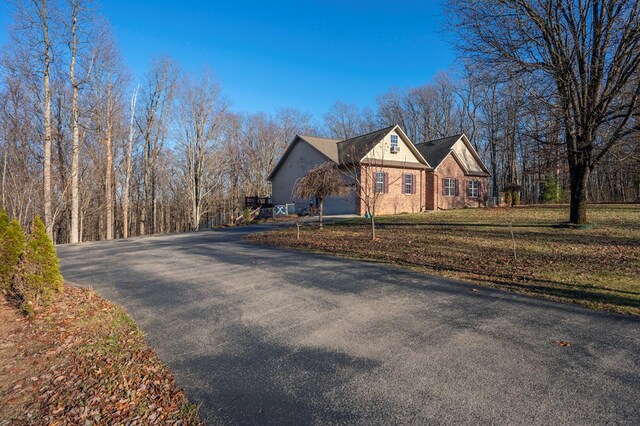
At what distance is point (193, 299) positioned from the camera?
6180mm

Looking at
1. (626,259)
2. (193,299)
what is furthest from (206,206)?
(626,259)

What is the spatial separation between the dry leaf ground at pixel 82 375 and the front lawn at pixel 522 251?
615 centimetres

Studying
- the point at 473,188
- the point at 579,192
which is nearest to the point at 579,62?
the point at 579,192

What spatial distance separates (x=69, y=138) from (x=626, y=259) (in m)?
32.3

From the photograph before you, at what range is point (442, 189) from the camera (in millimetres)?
27250

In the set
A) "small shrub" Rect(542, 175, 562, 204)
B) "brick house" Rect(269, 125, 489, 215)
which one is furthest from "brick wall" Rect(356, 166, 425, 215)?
"small shrub" Rect(542, 175, 562, 204)

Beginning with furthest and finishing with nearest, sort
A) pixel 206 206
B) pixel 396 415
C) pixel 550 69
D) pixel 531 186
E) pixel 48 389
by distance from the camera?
pixel 531 186, pixel 206 206, pixel 550 69, pixel 48 389, pixel 396 415

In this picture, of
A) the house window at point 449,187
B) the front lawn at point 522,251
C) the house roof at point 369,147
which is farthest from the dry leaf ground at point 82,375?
the house window at point 449,187

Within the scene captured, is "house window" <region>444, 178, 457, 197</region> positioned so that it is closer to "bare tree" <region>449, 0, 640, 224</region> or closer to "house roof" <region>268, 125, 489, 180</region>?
"house roof" <region>268, 125, 489, 180</region>

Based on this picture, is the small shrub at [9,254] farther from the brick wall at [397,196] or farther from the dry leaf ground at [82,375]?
the brick wall at [397,196]

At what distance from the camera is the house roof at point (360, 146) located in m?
22.2

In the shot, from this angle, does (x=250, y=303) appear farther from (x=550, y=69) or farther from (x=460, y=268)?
(x=550, y=69)

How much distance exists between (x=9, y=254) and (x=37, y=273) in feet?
3.46

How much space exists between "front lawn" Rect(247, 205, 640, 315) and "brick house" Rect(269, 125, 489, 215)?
7444 mm
